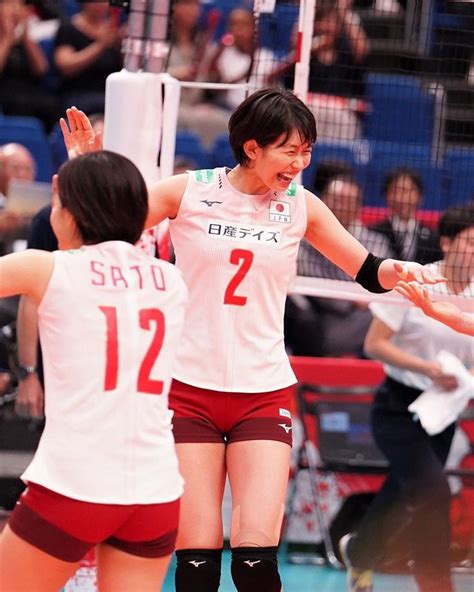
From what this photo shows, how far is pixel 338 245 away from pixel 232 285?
485 millimetres

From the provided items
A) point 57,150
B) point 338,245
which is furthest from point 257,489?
point 57,150

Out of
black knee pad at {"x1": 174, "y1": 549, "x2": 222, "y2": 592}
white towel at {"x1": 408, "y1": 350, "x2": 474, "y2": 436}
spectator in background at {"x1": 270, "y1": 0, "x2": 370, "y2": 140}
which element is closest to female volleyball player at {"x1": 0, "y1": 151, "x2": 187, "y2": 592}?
black knee pad at {"x1": 174, "y1": 549, "x2": 222, "y2": 592}

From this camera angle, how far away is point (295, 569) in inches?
284

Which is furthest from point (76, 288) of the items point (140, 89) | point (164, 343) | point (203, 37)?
point (203, 37)

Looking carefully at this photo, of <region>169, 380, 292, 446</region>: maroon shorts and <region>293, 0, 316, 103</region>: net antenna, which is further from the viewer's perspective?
<region>293, 0, 316, 103</region>: net antenna

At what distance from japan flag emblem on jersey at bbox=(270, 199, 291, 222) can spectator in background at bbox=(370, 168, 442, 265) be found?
227 centimetres

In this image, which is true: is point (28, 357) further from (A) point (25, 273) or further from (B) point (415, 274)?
(A) point (25, 273)

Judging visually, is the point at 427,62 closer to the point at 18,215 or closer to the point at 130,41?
the point at 18,215

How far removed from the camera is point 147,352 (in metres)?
3.21

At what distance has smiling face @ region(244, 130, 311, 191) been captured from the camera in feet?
13.4

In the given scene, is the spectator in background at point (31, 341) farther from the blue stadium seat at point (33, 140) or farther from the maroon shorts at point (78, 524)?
the blue stadium seat at point (33, 140)

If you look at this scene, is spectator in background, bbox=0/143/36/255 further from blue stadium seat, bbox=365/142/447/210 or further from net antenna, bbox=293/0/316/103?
blue stadium seat, bbox=365/142/447/210

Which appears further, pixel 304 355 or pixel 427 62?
pixel 427 62

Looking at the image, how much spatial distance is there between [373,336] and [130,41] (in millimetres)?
2068
